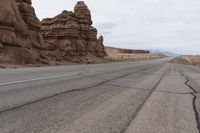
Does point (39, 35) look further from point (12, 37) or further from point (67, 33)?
point (67, 33)

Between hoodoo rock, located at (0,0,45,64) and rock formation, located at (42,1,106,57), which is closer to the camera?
hoodoo rock, located at (0,0,45,64)

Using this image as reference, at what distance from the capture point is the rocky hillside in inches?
1065

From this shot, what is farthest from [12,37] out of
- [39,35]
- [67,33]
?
[67,33]

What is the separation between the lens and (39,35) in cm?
3775

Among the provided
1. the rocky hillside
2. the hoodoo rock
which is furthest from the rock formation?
the hoodoo rock

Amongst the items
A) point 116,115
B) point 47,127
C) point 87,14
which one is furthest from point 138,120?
point 87,14

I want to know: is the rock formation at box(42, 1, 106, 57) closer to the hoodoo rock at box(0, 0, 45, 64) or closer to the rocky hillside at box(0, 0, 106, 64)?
the rocky hillside at box(0, 0, 106, 64)

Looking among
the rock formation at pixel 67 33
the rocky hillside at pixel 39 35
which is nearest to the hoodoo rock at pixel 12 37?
the rocky hillside at pixel 39 35

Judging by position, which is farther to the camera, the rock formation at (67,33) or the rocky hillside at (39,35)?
the rock formation at (67,33)

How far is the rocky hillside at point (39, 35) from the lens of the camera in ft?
88.7

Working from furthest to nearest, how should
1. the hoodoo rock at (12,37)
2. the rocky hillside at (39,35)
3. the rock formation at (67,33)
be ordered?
the rock formation at (67,33) → the rocky hillside at (39,35) → the hoodoo rock at (12,37)

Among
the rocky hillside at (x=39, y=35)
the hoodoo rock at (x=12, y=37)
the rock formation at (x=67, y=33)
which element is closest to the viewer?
the hoodoo rock at (x=12, y=37)

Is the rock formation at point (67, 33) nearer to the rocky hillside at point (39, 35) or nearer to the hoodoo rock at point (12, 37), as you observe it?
the rocky hillside at point (39, 35)

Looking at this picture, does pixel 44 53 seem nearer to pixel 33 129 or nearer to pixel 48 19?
pixel 48 19
